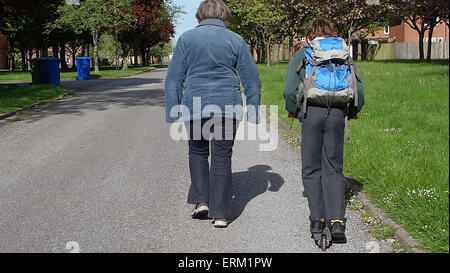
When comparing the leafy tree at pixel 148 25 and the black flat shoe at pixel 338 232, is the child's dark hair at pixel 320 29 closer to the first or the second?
the black flat shoe at pixel 338 232

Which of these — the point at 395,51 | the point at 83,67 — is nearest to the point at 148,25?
the point at 83,67

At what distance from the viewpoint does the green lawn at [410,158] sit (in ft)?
13.2

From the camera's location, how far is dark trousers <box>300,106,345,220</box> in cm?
402

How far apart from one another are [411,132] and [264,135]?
269cm

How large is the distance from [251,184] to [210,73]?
210cm

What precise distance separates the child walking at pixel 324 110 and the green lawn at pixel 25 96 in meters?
11.2

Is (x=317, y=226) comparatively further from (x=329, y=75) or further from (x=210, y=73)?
(x=210, y=73)

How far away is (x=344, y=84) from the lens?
3951 millimetres

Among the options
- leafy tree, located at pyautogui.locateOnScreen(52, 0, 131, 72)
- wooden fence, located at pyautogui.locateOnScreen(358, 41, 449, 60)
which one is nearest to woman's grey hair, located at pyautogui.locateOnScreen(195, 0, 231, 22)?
leafy tree, located at pyautogui.locateOnScreen(52, 0, 131, 72)

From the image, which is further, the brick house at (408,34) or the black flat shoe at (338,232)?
the brick house at (408,34)

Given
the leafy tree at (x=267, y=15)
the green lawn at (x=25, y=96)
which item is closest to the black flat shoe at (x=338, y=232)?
the green lawn at (x=25, y=96)

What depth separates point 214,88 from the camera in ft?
14.6

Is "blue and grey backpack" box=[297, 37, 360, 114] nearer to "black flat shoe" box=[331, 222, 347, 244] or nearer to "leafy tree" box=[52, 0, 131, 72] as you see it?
"black flat shoe" box=[331, 222, 347, 244]
